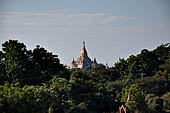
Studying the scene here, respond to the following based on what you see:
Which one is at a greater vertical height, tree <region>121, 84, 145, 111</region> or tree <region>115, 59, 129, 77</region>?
tree <region>115, 59, 129, 77</region>

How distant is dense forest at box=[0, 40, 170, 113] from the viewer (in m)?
42.3

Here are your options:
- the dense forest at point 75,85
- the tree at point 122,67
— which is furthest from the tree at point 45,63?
the tree at point 122,67

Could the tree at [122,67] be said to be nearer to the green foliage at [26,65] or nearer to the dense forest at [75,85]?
the dense forest at [75,85]

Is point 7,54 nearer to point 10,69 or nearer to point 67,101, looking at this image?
point 10,69

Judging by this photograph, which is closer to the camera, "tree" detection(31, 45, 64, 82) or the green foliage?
the green foliage

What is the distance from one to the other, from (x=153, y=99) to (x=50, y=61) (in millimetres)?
9403

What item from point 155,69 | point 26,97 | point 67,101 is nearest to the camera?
point 26,97

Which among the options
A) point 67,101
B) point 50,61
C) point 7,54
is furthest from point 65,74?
point 67,101

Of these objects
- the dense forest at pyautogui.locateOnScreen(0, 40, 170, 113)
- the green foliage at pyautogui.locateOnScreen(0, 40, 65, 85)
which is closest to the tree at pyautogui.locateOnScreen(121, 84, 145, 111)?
the dense forest at pyautogui.locateOnScreen(0, 40, 170, 113)

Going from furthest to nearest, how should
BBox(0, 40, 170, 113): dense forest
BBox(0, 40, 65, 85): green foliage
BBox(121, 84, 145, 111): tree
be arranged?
BBox(0, 40, 65, 85): green foliage, BBox(121, 84, 145, 111): tree, BBox(0, 40, 170, 113): dense forest

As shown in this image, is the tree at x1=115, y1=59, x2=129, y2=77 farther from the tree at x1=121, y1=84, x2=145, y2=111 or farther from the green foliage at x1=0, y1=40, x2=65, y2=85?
the tree at x1=121, y1=84, x2=145, y2=111

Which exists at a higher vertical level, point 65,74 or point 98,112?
point 65,74

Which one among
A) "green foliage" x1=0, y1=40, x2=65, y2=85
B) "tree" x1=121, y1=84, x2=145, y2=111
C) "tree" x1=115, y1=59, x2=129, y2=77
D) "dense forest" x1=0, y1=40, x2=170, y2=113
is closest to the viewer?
"dense forest" x1=0, y1=40, x2=170, y2=113

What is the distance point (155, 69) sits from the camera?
61.7 meters
